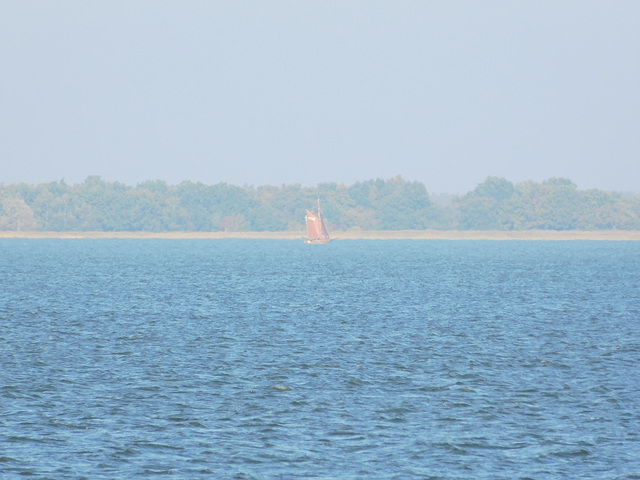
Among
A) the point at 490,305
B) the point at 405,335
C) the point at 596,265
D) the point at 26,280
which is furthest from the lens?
the point at 596,265

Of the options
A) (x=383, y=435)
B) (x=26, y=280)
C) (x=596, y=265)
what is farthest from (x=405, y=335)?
(x=596, y=265)

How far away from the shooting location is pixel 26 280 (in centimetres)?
9012

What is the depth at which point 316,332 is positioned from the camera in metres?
50.3

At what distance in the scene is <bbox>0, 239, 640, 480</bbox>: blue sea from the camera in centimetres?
2405

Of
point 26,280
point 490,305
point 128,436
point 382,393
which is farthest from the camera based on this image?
point 26,280

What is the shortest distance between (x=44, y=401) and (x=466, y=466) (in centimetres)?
1400

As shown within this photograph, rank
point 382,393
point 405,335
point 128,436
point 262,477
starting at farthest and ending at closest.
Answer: point 405,335 → point 382,393 → point 128,436 → point 262,477

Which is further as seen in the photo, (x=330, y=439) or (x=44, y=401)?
(x=44, y=401)

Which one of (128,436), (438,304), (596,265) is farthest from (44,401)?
(596,265)

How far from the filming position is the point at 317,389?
33.3 meters

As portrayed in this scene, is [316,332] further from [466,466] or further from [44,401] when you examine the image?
[466,466]

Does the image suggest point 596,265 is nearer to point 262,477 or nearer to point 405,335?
point 405,335

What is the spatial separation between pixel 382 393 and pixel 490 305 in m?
36.2

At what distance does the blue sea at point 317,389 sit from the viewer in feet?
78.9
